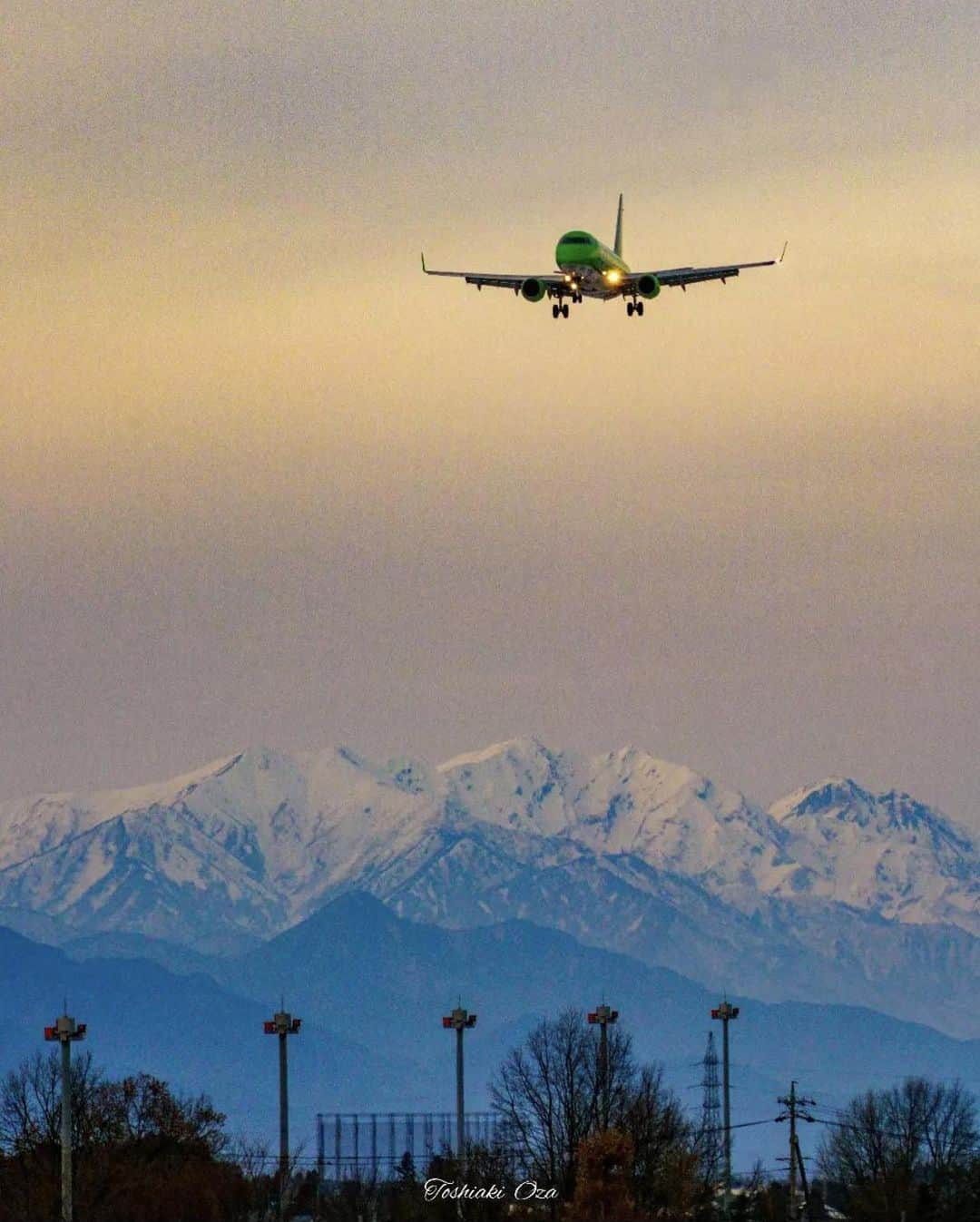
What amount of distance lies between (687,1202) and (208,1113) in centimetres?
4260

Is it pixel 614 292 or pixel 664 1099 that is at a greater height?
pixel 614 292

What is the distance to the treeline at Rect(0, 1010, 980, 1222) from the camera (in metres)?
148

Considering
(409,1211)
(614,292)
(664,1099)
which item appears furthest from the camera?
(664,1099)

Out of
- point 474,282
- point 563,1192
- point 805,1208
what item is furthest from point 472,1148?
point 474,282

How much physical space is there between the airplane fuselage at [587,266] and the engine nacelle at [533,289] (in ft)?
4.55

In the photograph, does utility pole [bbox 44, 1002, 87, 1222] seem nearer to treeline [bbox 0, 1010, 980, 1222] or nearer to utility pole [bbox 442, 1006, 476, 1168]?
treeline [bbox 0, 1010, 980, 1222]

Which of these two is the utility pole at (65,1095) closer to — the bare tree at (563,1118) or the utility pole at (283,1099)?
the utility pole at (283,1099)

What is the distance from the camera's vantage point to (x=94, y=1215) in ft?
479

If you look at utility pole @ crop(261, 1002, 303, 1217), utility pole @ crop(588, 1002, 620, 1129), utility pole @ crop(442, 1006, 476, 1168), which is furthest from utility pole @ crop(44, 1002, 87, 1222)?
utility pole @ crop(588, 1002, 620, 1129)

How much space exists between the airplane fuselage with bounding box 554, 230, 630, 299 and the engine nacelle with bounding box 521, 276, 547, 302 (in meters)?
1.39

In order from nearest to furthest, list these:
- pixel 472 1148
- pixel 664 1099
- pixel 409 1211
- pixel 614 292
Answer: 1. pixel 614 292
2. pixel 409 1211
3. pixel 472 1148
4. pixel 664 1099

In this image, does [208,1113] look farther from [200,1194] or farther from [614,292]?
[614,292]

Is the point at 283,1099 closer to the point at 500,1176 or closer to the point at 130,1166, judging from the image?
the point at 500,1176

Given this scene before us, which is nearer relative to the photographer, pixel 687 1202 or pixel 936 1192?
pixel 687 1202
